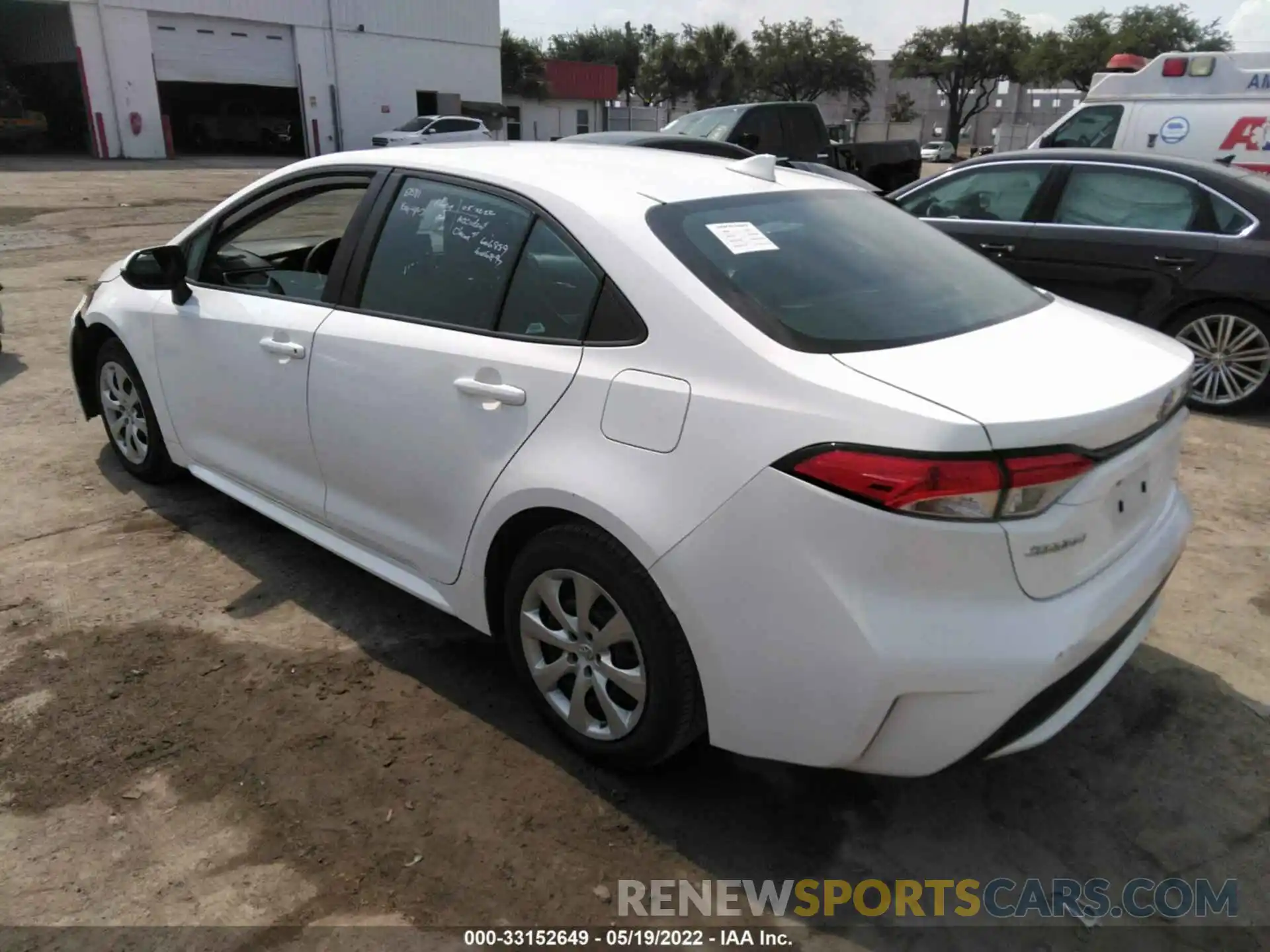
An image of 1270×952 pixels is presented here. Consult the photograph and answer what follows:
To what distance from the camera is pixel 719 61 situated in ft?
202

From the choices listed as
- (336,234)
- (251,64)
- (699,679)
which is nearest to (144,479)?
(336,234)

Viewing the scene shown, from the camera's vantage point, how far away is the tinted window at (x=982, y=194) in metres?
6.66

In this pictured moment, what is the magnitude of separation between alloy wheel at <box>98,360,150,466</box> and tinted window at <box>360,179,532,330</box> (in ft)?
6.32

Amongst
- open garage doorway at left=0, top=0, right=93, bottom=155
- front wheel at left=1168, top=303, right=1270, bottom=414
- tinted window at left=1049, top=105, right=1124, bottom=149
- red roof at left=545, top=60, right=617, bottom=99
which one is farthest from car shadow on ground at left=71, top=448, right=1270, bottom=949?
red roof at left=545, top=60, right=617, bottom=99

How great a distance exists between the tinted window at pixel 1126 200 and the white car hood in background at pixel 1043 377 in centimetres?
408

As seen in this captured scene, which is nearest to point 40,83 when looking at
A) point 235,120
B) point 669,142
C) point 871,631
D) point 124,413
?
point 235,120

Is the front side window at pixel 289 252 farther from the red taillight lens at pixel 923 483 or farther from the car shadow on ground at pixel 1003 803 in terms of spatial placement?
the red taillight lens at pixel 923 483

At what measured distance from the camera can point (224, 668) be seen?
3.25 metres

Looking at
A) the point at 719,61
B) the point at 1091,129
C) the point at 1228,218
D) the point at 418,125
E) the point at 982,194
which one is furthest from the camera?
the point at 719,61

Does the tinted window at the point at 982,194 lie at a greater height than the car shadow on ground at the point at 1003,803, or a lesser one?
greater

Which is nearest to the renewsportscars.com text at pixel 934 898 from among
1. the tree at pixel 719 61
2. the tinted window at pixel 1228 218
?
the tinted window at pixel 1228 218

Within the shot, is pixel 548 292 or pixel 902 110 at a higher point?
pixel 902 110

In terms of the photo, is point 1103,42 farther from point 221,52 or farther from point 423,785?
point 423,785

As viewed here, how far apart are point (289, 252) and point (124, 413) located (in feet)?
3.77
